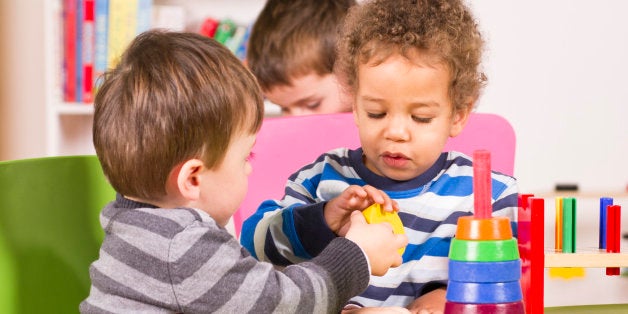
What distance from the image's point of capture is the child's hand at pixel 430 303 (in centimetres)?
96

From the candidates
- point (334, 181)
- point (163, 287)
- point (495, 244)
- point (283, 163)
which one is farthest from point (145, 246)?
point (283, 163)

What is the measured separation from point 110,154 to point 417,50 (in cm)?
40

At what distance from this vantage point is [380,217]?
890mm

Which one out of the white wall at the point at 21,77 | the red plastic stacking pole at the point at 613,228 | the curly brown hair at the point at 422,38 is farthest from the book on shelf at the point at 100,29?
the red plastic stacking pole at the point at 613,228

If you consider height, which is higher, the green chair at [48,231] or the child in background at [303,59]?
the child in background at [303,59]

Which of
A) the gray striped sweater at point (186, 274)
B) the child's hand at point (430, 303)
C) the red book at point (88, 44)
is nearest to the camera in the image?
the gray striped sweater at point (186, 274)

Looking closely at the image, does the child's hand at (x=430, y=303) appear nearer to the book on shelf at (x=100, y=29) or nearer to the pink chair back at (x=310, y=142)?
the pink chair back at (x=310, y=142)

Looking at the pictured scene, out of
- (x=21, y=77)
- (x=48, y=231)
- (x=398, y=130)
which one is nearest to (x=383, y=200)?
(x=398, y=130)

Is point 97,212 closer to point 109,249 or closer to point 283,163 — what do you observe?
point 109,249

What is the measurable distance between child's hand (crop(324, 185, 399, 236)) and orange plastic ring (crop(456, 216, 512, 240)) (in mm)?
279

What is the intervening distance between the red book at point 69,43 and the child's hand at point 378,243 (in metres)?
1.71

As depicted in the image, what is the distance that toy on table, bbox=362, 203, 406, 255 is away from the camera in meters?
0.89

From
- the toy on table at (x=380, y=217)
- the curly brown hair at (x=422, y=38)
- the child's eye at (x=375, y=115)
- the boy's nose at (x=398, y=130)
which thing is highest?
the curly brown hair at (x=422, y=38)

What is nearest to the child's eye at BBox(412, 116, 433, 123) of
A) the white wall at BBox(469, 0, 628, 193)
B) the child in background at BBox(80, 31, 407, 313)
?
the child in background at BBox(80, 31, 407, 313)
